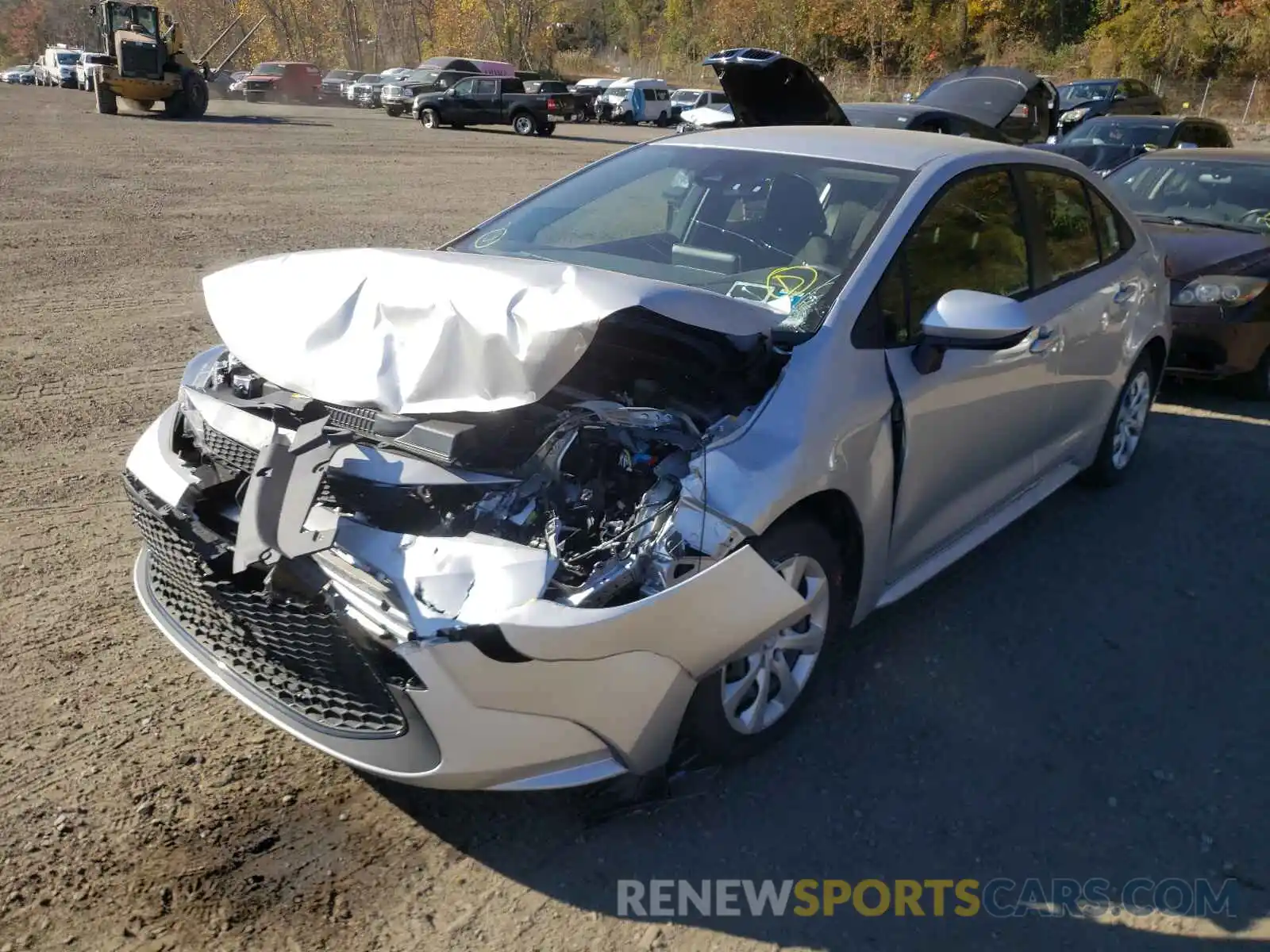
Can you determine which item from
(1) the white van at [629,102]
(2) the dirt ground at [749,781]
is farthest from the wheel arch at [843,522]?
(1) the white van at [629,102]

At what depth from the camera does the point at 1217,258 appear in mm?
Result: 6871

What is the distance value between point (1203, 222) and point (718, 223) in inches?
209

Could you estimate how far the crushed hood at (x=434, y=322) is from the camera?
2.77m

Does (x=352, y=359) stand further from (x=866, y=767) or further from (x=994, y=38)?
(x=994, y=38)

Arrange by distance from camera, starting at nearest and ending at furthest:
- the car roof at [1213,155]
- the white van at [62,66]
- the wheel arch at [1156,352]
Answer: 1. the wheel arch at [1156,352]
2. the car roof at [1213,155]
3. the white van at [62,66]

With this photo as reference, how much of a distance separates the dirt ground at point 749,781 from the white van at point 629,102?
119 ft

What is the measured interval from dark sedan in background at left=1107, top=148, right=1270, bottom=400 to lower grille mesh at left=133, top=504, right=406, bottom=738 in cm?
478

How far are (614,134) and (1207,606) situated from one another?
31.6 metres

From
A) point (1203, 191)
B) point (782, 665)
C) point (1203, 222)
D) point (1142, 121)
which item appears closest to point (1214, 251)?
point (1203, 222)

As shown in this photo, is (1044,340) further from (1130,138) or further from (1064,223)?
(1130,138)

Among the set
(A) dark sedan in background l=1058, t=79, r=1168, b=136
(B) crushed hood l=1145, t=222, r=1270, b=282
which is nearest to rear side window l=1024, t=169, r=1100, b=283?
(B) crushed hood l=1145, t=222, r=1270, b=282

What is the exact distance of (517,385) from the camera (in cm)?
276

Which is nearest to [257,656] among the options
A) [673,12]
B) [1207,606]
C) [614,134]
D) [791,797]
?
[791,797]

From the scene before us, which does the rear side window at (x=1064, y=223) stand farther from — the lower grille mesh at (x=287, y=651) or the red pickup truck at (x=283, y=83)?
the red pickup truck at (x=283, y=83)
